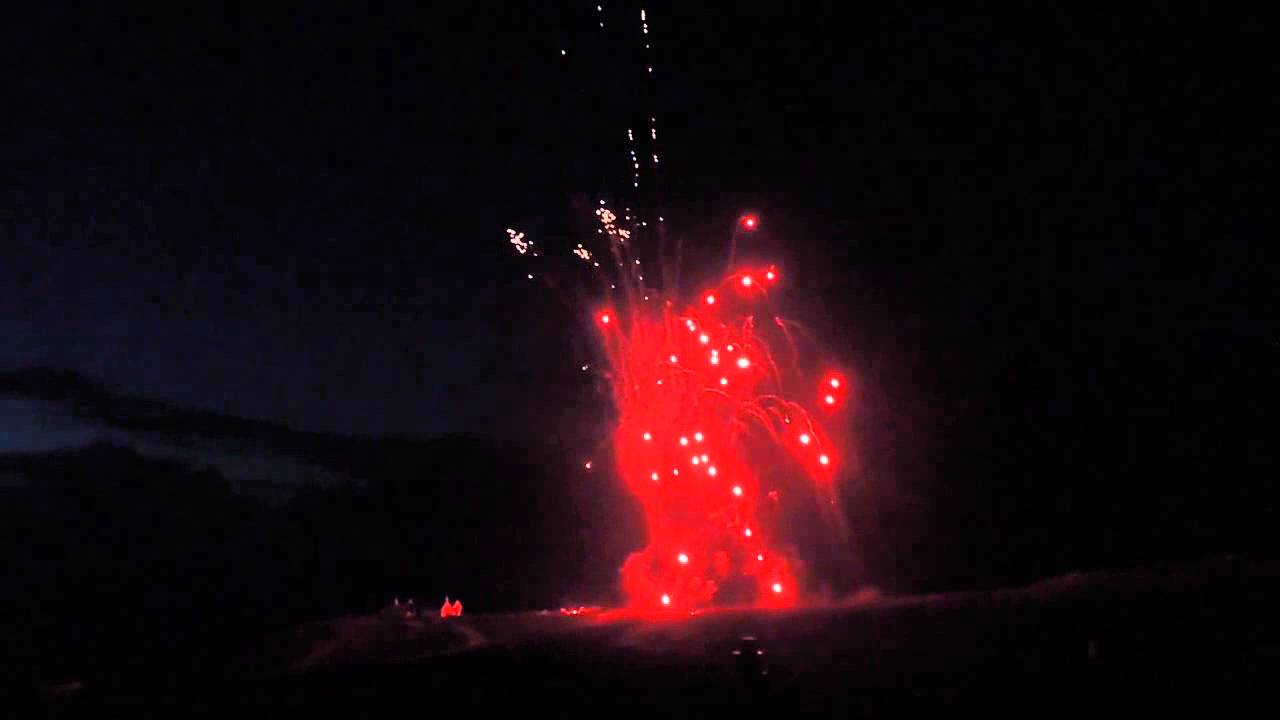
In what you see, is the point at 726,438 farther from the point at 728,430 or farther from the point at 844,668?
the point at 844,668

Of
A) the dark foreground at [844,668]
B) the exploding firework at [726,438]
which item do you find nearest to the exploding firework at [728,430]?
the exploding firework at [726,438]

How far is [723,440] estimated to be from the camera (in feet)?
50.1

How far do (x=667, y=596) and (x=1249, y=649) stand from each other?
10.9 metres

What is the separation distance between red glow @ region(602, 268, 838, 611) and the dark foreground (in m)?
7.94

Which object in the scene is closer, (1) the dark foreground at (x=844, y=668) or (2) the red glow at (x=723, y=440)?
(1) the dark foreground at (x=844, y=668)

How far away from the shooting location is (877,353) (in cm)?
1470

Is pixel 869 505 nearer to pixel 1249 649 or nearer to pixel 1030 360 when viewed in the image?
pixel 1030 360

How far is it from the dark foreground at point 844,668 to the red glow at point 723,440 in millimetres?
7937

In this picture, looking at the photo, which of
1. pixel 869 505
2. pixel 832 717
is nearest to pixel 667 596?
pixel 869 505

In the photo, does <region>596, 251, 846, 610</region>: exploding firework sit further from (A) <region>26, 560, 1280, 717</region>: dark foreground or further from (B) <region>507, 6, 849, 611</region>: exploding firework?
(A) <region>26, 560, 1280, 717</region>: dark foreground

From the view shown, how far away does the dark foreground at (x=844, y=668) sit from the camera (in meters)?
4.61

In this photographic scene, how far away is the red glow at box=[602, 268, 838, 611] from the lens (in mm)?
14742

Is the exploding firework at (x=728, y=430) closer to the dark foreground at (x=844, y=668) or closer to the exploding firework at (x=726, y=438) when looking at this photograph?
the exploding firework at (x=726, y=438)

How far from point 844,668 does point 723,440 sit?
32.7 feet
